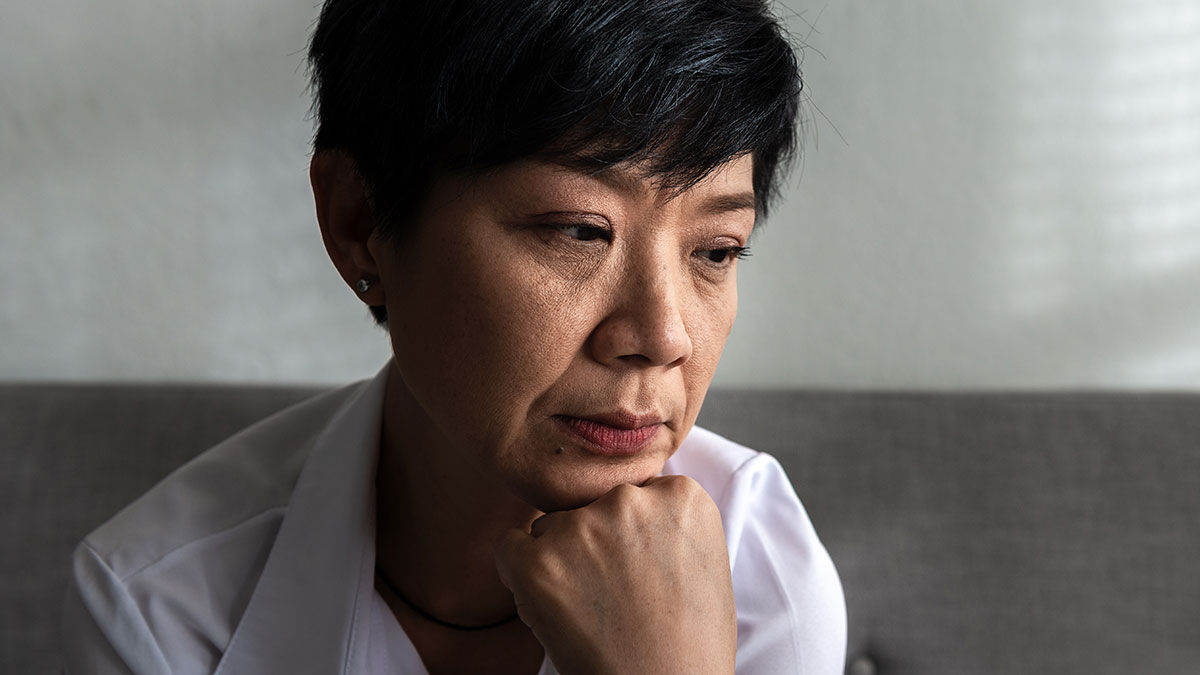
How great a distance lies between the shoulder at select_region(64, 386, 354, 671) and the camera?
95cm

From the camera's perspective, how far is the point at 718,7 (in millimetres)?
826

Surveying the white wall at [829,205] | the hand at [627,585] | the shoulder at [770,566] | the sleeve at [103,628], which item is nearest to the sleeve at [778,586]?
the shoulder at [770,566]

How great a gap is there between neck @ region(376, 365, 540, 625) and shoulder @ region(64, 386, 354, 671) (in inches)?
4.4

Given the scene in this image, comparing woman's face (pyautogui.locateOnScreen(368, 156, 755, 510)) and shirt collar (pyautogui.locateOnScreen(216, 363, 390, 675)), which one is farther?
shirt collar (pyautogui.locateOnScreen(216, 363, 390, 675))

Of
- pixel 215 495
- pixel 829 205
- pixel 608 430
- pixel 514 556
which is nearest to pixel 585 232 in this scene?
pixel 608 430

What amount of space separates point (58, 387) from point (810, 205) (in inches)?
42.4

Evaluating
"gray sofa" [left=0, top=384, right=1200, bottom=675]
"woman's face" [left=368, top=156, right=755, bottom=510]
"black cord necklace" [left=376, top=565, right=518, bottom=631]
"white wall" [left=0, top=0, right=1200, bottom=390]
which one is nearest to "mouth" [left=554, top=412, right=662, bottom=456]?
"woman's face" [left=368, top=156, right=755, bottom=510]

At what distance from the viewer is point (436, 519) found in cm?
105

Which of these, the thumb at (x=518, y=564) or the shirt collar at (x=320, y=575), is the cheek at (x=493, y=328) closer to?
the thumb at (x=518, y=564)

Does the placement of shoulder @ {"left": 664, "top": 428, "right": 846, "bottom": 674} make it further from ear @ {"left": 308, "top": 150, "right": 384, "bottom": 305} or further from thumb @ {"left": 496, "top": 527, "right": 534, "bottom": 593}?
ear @ {"left": 308, "top": 150, "right": 384, "bottom": 305}

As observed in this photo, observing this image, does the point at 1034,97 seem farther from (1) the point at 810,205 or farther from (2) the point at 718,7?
(2) the point at 718,7

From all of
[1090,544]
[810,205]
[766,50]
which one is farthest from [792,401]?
[766,50]

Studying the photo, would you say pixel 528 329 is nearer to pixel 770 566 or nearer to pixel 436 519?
pixel 436 519

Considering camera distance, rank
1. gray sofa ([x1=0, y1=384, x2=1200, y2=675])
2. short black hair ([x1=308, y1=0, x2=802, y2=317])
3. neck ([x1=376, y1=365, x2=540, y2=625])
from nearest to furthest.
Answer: short black hair ([x1=308, y1=0, x2=802, y2=317]) < neck ([x1=376, y1=365, x2=540, y2=625]) < gray sofa ([x1=0, y1=384, x2=1200, y2=675])
